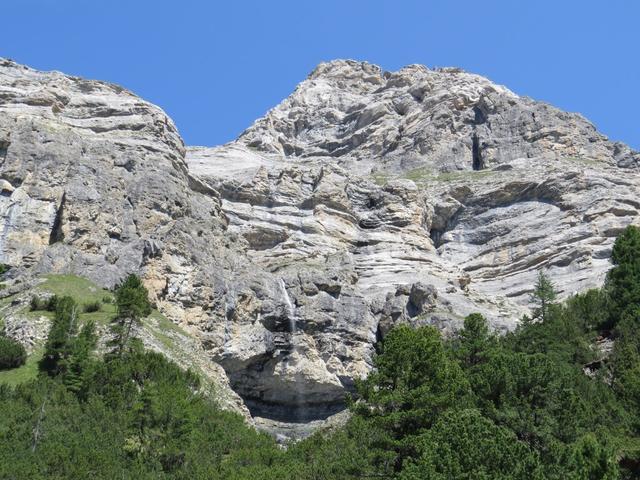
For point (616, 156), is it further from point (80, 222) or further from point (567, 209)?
point (80, 222)

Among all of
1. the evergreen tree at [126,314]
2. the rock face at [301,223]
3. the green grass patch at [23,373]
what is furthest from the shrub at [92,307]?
the green grass patch at [23,373]

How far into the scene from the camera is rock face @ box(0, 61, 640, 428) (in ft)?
259

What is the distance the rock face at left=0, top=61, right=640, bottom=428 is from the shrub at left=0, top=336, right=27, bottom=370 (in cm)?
1698

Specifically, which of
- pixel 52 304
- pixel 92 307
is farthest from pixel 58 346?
pixel 92 307

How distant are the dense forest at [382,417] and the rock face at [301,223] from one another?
755 inches

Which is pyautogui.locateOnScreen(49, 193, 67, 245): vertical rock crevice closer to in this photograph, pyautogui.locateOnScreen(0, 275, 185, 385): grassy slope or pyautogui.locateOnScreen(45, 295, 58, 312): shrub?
pyautogui.locateOnScreen(0, 275, 185, 385): grassy slope

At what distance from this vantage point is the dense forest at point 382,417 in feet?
112

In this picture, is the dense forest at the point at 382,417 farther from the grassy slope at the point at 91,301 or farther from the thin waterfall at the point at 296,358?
the thin waterfall at the point at 296,358

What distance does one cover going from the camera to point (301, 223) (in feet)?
355

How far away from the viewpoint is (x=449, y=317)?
8350 centimetres

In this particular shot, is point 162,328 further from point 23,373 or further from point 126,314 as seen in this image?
point 23,373

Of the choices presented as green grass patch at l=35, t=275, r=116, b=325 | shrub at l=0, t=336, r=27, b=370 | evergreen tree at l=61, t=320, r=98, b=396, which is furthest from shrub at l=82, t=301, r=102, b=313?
shrub at l=0, t=336, r=27, b=370

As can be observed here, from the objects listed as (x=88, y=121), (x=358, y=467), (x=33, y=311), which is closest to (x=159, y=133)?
(x=88, y=121)

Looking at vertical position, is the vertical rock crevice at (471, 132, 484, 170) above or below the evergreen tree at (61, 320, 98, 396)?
above
